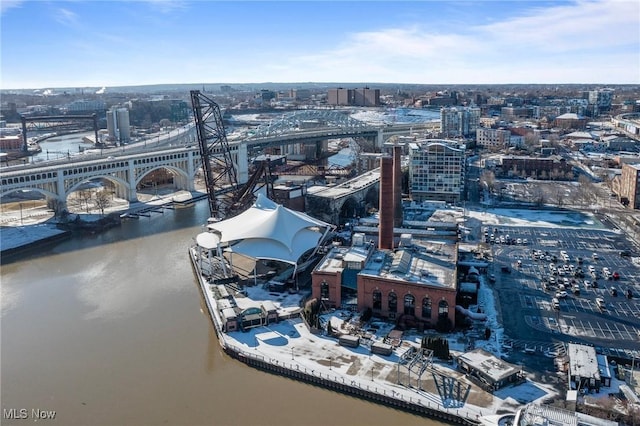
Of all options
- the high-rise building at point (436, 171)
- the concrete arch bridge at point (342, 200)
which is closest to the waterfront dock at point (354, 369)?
the concrete arch bridge at point (342, 200)

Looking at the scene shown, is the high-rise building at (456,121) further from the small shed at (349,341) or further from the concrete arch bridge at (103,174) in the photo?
the small shed at (349,341)

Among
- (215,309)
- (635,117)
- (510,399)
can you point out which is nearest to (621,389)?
(510,399)

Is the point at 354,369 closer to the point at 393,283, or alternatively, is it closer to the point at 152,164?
the point at 393,283

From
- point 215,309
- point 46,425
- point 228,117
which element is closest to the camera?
point 46,425

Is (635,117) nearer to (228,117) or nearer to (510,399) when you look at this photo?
(228,117)

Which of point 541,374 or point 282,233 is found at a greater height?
point 282,233

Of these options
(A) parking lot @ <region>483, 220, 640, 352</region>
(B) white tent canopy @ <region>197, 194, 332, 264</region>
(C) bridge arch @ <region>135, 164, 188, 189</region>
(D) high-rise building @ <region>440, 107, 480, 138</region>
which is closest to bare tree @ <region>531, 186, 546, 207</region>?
(A) parking lot @ <region>483, 220, 640, 352</region>

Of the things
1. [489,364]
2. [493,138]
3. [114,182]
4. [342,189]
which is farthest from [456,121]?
[489,364]
